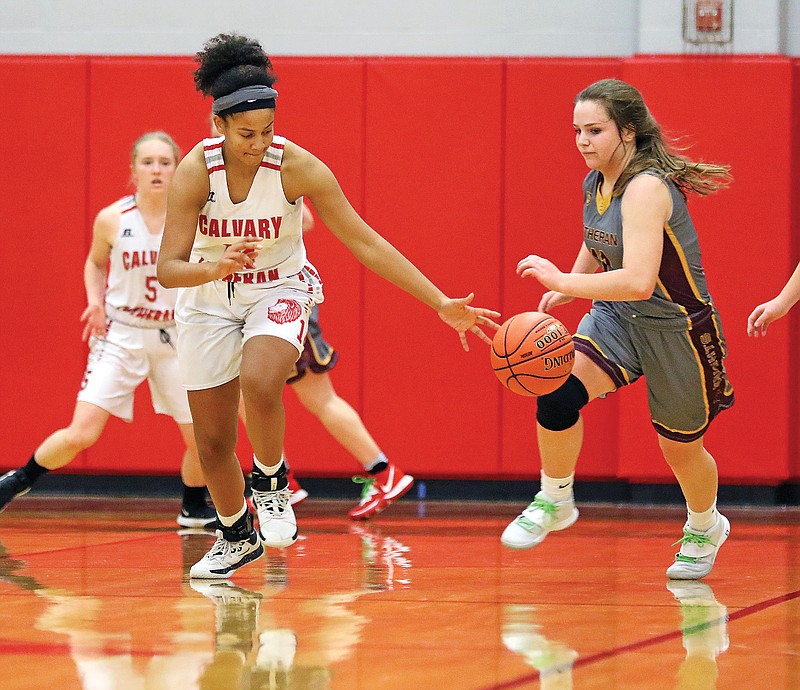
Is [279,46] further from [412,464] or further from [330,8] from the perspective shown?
[412,464]

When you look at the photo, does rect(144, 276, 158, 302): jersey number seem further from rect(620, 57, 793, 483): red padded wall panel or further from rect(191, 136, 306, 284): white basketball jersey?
rect(620, 57, 793, 483): red padded wall panel

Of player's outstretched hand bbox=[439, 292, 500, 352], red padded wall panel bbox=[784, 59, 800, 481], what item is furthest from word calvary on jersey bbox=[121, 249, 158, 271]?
red padded wall panel bbox=[784, 59, 800, 481]

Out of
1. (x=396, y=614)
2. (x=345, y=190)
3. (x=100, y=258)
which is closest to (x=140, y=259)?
(x=100, y=258)

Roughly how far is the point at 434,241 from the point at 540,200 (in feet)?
1.98

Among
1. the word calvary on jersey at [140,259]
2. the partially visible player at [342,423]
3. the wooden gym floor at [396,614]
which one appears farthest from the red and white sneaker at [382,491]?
the word calvary on jersey at [140,259]

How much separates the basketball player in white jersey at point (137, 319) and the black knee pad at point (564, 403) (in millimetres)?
1982

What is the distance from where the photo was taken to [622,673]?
2.59 metres

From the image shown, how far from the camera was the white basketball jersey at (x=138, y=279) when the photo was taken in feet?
17.8

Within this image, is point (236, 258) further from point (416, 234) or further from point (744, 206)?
point (744, 206)

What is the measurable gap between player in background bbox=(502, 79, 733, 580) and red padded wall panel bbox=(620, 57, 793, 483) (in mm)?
2704

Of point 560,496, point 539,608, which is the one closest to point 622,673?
point 539,608

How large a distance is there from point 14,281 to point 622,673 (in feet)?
17.3

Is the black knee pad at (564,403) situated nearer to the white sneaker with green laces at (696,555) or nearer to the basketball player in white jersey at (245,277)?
the basketball player in white jersey at (245,277)

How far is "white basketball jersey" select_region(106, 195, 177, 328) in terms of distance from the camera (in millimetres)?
5426
